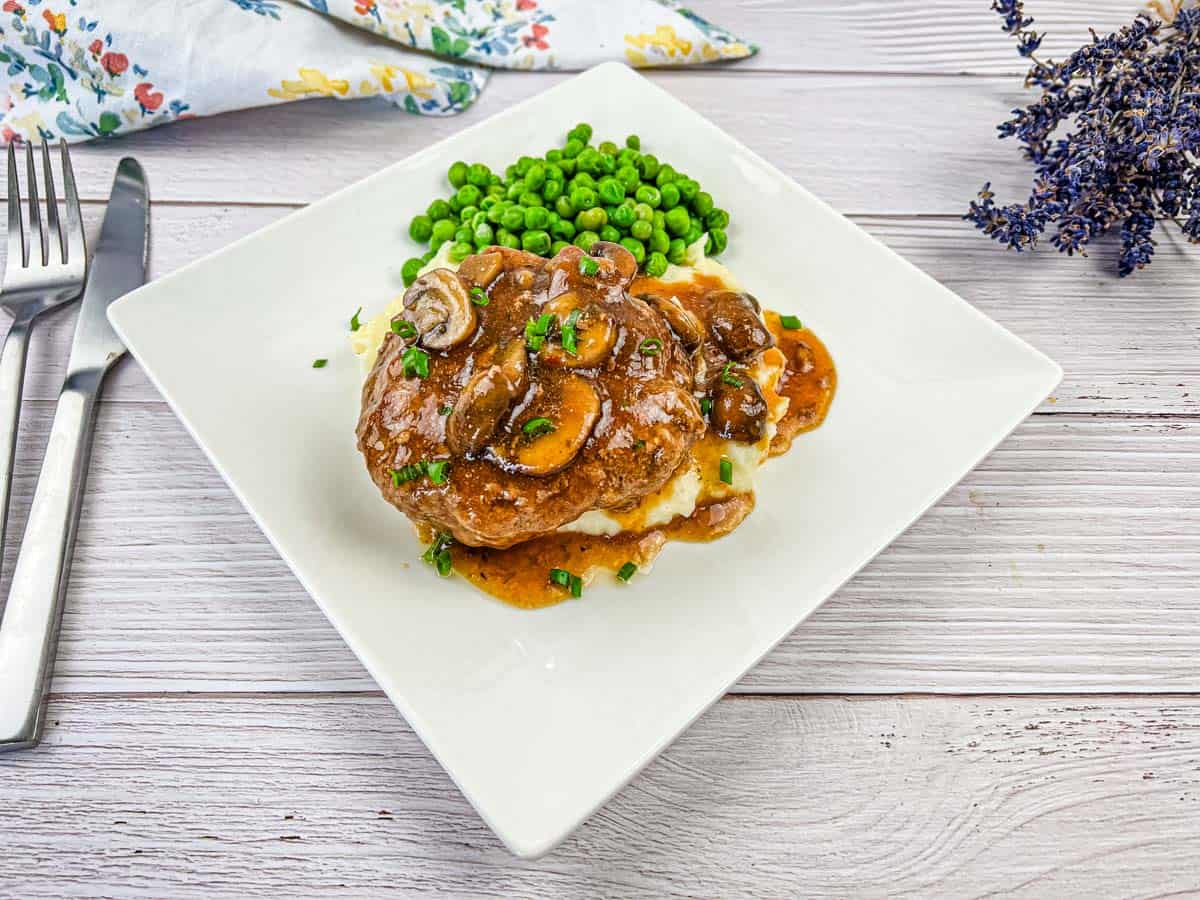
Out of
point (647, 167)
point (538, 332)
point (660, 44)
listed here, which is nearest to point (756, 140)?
point (660, 44)

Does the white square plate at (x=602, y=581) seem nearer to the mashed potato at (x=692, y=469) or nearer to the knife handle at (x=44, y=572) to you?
the mashed potato at (x=692, y=469)

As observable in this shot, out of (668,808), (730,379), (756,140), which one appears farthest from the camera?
(756,140)

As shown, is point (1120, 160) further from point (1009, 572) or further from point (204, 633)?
point (204, 633)

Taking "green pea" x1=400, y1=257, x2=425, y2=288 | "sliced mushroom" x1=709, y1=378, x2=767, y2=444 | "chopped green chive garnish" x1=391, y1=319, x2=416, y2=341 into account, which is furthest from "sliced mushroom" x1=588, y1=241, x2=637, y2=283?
→ "green pea" x1=400, y1=257, x2=425, y2=288

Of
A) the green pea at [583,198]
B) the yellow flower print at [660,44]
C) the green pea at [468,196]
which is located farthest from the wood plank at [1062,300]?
the yellow flower print at [660,44]

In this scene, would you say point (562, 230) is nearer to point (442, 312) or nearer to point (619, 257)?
point (619, 257)
